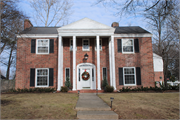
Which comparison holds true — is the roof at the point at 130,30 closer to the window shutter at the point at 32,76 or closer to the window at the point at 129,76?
the window at the point at 129,76

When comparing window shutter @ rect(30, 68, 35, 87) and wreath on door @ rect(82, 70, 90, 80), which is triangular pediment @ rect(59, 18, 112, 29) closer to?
wreath on door @ rect(82, 70, 90, 80)

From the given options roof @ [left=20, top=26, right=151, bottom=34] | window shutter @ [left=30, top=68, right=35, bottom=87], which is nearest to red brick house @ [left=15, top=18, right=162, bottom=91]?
window shutter @ [left=30, top=68, right=35, bottom=87]

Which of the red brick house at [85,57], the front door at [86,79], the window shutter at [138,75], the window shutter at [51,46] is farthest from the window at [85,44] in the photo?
the window shutter at [138,75]

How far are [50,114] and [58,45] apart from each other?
31.4ft

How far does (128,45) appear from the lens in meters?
14.9

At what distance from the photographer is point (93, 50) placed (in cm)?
1498

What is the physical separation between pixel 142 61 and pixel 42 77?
411 inches

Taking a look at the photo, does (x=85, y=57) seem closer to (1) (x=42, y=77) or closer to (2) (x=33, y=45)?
(1) (x=42, y=77)

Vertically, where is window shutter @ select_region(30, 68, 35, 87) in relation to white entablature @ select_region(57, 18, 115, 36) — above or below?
below

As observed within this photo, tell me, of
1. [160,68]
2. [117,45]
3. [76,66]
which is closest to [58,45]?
[76,66]

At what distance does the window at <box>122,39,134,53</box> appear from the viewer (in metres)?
14.8

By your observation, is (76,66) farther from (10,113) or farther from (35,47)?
(10,113)

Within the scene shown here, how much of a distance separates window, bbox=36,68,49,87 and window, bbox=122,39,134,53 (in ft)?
27.5

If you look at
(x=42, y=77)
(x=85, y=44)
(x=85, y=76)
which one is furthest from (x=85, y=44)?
(x=42, y=77)
